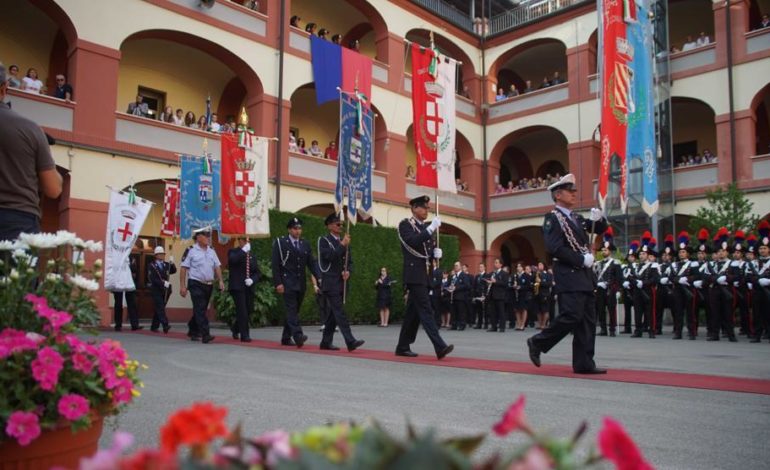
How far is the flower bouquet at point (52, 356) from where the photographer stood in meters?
2.29

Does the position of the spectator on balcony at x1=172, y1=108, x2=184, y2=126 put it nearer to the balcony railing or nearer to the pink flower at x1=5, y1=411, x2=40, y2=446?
the balcony railing

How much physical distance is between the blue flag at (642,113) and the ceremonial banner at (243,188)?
36.2 ft

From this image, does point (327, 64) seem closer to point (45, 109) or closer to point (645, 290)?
point (45, 109)

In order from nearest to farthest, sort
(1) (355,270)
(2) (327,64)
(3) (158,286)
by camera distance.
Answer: (3) (158,286) < (1) (355,270) < (2) (327,64)

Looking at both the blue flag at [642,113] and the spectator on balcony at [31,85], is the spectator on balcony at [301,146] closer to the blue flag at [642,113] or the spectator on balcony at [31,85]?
the spectator on balcony at [31,85]

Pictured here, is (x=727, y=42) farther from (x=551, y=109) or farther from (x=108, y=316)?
(x=108, y=316)

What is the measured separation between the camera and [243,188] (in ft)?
47.1

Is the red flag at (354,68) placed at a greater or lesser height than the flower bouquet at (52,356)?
greater

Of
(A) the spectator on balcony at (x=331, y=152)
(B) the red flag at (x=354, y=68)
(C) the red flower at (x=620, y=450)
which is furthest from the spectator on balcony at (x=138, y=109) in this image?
(C) the red flower at (x=620, y=450)

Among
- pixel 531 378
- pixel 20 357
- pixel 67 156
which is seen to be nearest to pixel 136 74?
pixel 67 156

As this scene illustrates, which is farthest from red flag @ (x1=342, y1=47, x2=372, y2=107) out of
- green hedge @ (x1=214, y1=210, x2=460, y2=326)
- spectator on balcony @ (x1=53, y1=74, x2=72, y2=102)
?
spectator on balcony @ (x1=53, y1=74, x2=72, y2=102)

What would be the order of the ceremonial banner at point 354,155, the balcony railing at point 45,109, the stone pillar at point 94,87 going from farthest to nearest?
the stone pillar at point 94,87, the balcony railing at point 45,109, the ceremonial banner at point 354,155

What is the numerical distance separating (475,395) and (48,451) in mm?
3430

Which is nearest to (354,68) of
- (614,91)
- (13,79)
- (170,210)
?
(170,210)
